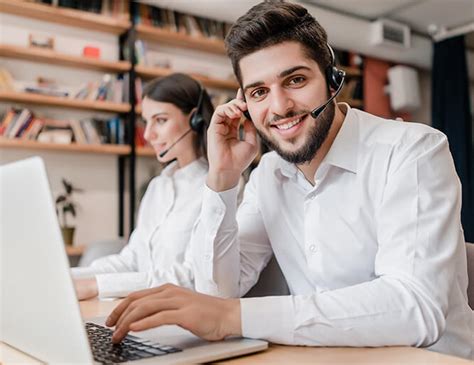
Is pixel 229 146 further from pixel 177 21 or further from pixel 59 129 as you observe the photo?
pixel 177 21

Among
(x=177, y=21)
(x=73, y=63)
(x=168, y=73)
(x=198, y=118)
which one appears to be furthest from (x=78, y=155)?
(x=198, y=118)

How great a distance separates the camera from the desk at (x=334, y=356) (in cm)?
69

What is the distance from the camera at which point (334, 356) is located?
72cm

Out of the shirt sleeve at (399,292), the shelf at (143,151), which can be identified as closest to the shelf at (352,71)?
the shelf at (143,151)

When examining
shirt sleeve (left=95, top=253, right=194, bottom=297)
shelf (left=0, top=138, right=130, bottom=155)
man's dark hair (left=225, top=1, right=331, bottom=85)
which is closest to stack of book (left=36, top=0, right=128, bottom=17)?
shelf (left=0, top=138, right=130, bottom=155)

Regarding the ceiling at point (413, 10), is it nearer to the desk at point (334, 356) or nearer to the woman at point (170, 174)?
the woman at point (170, 174)

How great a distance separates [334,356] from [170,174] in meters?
1.36

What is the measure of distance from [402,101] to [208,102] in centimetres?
377

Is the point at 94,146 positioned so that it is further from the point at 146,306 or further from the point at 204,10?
Result: the point at 146,306

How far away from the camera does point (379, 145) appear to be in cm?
103

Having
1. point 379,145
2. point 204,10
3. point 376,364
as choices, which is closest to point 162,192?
point 379,145

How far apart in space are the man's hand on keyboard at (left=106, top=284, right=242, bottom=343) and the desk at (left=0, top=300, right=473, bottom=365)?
0.06 metres

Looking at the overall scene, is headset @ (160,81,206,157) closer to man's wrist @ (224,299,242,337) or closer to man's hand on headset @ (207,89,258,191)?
man's hand on headset @ (207,89,258,191)

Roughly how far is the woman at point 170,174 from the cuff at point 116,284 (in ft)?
1.05
